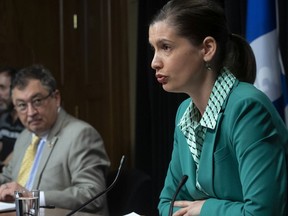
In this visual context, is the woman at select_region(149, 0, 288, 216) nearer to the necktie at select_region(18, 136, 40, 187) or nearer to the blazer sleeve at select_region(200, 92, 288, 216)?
the blazer sleeve at select_region(200, 92, 288, 216)

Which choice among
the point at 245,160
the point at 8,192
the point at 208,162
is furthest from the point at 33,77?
the point at 245,160

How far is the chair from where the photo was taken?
2424 millimetres

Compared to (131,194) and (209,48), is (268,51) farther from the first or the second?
(209,48)

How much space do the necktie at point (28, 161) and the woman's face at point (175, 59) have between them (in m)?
1.35

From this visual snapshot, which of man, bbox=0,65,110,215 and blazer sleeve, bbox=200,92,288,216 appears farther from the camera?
man, bbox=0,65,110,215

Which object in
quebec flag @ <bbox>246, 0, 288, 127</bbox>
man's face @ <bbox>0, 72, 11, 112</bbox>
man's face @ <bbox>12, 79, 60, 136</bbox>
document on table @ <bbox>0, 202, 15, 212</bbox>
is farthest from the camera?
man's face @ <bbox>0, 72, 11, 112</bbox>

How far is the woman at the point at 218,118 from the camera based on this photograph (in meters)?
1.60

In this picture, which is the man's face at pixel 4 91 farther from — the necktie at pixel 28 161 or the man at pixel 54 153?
the necktie at pixel 28 161

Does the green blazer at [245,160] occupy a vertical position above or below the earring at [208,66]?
below

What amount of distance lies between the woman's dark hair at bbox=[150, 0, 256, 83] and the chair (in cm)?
81

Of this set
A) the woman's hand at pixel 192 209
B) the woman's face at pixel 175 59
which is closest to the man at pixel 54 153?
the woman's hand at pixel 192 209

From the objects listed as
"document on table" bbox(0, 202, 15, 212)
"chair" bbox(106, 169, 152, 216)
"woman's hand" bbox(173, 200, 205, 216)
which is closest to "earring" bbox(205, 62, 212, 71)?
"woman's hand" bbox(173, 200, 205, 216)

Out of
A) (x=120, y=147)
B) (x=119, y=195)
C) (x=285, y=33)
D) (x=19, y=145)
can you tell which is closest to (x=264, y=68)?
(x=285, y=33)

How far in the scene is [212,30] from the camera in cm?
175
